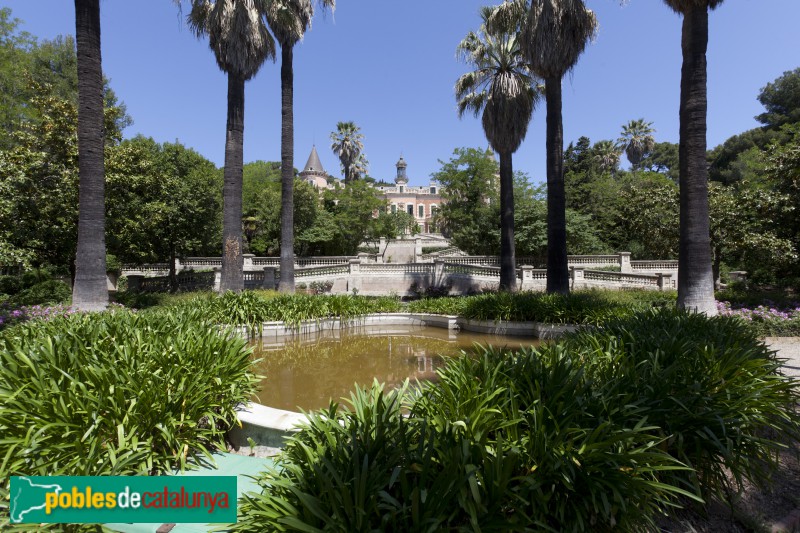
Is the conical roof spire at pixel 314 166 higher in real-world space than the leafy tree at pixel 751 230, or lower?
higher

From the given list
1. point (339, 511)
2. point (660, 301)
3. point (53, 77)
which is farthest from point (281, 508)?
point (53, 77)

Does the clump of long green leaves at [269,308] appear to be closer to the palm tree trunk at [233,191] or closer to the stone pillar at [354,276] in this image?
the palm tree trunk at [233,191]

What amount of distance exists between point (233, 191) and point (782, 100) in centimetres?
5105

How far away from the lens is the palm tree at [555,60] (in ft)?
38.4

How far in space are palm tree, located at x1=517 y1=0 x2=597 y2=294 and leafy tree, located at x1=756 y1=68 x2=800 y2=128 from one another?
121 feet

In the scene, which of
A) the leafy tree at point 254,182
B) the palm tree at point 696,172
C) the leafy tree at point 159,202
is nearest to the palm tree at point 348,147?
the leafy tree at point 254,182

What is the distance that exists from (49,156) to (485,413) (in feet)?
57.0

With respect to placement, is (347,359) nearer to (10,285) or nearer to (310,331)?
(310,331)

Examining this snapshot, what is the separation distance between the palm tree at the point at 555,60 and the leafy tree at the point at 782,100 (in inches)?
1453

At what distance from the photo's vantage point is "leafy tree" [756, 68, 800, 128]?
3400cm

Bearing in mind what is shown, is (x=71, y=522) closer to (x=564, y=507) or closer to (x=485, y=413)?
(x=485, y=413)

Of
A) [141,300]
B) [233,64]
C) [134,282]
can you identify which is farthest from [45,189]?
[233,64]

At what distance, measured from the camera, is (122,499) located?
2.38m

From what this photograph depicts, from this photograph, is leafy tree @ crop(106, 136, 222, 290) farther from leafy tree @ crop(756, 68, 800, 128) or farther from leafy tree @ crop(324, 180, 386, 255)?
leafy tree @ crop(756, 68, 800, 128)
